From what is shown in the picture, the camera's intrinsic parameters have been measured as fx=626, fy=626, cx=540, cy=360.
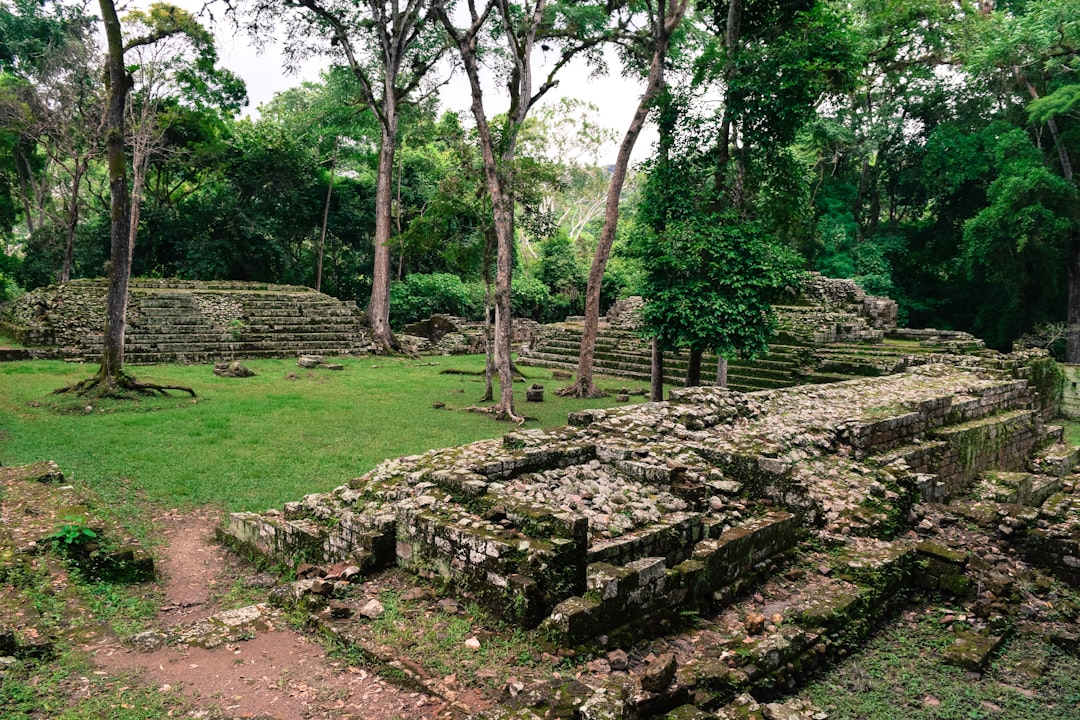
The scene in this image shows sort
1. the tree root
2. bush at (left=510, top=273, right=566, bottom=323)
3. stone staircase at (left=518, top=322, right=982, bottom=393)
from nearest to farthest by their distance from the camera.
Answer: the tree root → stone staircase at (left=518, top=322, right=982, bottom=393) → bush at (left=510, top=273, right=566, bottom=323)

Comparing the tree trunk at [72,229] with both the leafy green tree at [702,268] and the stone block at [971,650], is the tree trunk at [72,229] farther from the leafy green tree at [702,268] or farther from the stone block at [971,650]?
the stone block at [971,650]

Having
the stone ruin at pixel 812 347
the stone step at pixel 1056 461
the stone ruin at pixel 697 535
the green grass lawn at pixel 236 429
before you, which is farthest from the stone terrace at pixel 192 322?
the stone step at pixel 1056 461

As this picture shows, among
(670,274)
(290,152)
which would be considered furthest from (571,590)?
(290,152)

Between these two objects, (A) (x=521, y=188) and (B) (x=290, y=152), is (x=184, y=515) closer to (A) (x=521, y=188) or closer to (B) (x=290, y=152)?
(A) (x=521, y=188)

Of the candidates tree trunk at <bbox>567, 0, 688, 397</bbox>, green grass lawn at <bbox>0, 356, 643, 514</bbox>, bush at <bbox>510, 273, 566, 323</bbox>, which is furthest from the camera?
bush at <bbox>510, 273, 566, 323</bbox>

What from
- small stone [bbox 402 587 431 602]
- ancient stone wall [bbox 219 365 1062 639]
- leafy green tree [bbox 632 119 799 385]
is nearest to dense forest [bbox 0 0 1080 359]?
leafy green tree [bbox 632 119 799 385]

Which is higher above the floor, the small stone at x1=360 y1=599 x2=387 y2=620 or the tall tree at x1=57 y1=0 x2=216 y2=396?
the tall tree at x1=57 y1=0 x2=216 y2=396

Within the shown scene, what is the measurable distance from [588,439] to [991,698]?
3.87 m

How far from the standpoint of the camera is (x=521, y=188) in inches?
519

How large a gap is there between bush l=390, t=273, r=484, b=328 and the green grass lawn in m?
10.4

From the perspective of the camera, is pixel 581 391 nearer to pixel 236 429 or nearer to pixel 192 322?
pixel 236 429

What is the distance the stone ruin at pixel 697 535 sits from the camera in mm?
3975

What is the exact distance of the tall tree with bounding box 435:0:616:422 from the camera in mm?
11273

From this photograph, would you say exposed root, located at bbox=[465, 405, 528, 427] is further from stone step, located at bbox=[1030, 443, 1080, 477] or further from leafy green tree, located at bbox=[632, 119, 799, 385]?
stone step, located at bbox=[1030, 443, 1080, 477]
